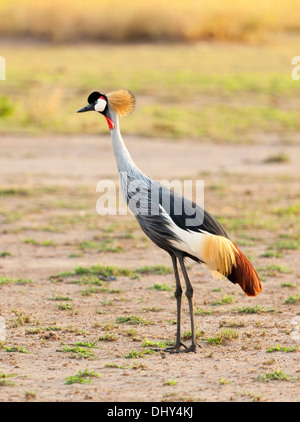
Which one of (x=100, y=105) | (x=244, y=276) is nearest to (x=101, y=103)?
(x=100, y=105)

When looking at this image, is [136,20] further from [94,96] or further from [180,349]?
[180,349]

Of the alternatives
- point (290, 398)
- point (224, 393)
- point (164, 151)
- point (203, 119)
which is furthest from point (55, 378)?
point (203, 119)

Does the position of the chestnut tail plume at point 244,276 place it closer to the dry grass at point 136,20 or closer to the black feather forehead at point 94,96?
the black feather forehead at point 94,96

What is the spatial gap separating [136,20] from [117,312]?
2494cm

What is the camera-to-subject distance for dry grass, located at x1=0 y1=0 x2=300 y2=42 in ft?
96.5

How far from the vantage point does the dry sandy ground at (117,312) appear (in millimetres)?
4613

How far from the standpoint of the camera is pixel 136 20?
29.8m

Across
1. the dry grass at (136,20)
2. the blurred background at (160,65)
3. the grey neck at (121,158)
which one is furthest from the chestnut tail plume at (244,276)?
the dry grass at (136,20)

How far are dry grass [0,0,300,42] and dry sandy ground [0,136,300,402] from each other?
18914mm

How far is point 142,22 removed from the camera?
29688 mm

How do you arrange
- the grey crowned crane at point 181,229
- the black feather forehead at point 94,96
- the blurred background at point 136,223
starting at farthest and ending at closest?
the black feather forehead at point 94,96 → the grey crowned crane at point 181,229 → the blurred background at point 136,223

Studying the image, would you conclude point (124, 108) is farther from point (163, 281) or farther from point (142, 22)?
point (142, 22)

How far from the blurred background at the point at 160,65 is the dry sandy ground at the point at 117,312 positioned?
12.6 feet

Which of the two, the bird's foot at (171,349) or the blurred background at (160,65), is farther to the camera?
the blurred background at (160,65)
